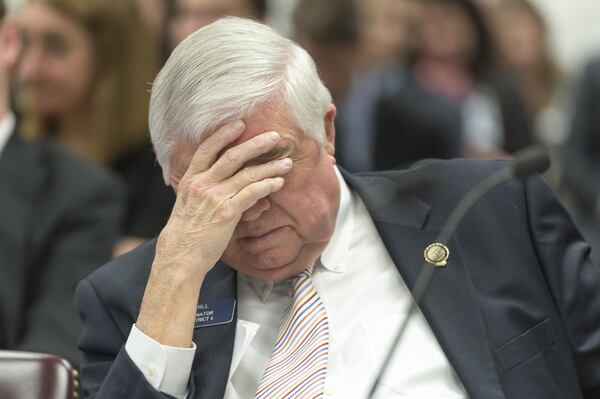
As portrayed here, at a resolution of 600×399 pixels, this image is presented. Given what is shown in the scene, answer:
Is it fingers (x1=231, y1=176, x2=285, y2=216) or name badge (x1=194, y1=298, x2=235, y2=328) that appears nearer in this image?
fingers (x1=231, y1=176, x2=285, y2=216)

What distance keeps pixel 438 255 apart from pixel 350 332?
0.26 m

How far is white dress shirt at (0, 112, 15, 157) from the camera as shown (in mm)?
3609

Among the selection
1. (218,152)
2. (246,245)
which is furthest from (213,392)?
(218,152)

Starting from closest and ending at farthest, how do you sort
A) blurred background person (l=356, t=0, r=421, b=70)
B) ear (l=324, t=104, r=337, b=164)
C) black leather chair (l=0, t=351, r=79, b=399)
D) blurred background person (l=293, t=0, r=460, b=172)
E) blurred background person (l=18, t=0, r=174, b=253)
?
black leather chair (l=0, t=351, r=79, b=399)
ear (l=324, t=104, r=337, b=164)
blurred background person (l=18, t=0, r=174, b=253)
blurred background person (l=293, t=0, r=460, b=172)
blurred background person (l=356, t=0, r=421, b=70)

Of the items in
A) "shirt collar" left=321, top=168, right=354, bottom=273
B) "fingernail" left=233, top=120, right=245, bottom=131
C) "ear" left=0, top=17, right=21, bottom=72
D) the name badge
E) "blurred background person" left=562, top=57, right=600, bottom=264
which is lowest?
"blurred background person" left=562, top=57, right=600, bottom=264

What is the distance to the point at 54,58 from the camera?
436 cm

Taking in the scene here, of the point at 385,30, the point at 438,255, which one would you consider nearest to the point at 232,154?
the point at 438,255

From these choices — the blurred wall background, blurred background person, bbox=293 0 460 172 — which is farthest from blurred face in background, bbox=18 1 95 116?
the blurred wall background

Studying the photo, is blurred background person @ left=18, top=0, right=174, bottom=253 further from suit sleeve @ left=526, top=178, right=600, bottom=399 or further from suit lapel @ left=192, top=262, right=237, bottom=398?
suit sleeve @ left=526, top=178, right=600, bottom=399

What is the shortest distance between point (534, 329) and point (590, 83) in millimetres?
3650

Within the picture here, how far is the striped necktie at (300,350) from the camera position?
8.05ft

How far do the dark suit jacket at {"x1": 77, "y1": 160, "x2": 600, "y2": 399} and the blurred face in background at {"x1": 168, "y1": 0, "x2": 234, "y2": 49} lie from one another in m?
2.17

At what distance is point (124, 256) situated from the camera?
108 inches

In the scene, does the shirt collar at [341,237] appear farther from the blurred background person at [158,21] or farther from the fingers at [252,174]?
the blurred background person at [158,21]
